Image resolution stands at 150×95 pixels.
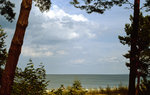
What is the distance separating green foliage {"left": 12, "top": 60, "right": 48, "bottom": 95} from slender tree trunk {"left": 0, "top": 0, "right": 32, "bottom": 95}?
2.41 feet

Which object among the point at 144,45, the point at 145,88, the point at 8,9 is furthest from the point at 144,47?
the point at 8,9

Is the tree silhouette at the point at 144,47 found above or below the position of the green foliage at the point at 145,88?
above

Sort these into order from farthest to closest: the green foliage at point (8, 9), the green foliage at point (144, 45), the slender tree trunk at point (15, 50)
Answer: the green foliage at point (144, 45), the green foliage at point (8, 9), the slender tree trunk at point (15, 50)

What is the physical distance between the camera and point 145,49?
17.8m

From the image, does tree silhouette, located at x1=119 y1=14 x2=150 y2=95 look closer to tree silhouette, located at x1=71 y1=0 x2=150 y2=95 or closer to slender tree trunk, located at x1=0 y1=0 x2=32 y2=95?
tree silhouette, located at x1=71 y1=0 x2=150 y2=95

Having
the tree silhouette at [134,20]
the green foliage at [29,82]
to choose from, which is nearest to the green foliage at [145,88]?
the tree silhouette at [134,20]

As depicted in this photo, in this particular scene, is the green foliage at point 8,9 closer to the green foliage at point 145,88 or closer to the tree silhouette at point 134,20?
the tree silhouette at point 134,20

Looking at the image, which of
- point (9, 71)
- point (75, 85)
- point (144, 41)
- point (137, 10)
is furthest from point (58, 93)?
point (144, 41)

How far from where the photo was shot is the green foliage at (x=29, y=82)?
6238 mm

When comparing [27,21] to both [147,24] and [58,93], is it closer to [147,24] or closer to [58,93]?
[58,93]

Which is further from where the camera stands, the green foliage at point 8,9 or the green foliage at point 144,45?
the green foliage at point 144,45

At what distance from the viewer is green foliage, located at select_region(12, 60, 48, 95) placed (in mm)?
6238

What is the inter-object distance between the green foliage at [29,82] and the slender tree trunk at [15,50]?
735mm

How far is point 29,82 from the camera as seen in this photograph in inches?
250
